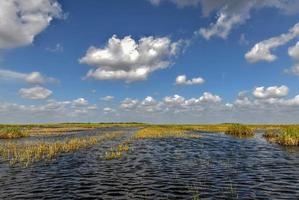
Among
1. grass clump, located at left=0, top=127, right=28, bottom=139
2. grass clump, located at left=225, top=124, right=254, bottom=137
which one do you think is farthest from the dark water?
grass clump, located at left=225, top=124, right=254, bottom=137

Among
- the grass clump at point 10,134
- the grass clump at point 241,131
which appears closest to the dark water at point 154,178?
the grass clump at point 10,134

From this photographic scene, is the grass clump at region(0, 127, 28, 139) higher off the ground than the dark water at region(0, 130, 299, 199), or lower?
higher

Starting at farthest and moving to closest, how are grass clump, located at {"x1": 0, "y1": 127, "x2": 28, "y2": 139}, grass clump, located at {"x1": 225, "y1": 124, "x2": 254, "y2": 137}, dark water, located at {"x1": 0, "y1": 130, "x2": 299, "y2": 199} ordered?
grass clump, located at {"x1": 225, "y1": 124, "x2": 254, "y2": 137}
grass clump, located at {"x1": 0, "y1": 127, "x2": 28, "y2": 139}
dark water, located at {"x1": 0, "y1": 130, "x2": 299, "y2": 199}

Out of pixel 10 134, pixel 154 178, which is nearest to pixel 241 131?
pixel 10 134

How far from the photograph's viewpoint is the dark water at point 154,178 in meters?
20.3

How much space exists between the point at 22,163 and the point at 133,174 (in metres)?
12.2

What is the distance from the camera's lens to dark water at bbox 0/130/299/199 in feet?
66.6

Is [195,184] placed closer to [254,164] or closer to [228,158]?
[254,164]

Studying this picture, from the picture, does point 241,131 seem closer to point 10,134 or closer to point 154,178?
point 10,134

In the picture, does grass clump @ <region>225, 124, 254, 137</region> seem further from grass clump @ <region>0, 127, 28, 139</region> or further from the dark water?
grass clump @ <region>0, 127, 28, 139</region>

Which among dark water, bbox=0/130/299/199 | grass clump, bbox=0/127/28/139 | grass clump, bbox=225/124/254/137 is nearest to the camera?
dark water, bbox=0/130/299/199

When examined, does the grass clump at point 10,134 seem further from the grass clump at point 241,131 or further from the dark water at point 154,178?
the grass clump at point 241,131

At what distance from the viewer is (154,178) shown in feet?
82.5

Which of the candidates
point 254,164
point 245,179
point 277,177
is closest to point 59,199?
point 245,179
